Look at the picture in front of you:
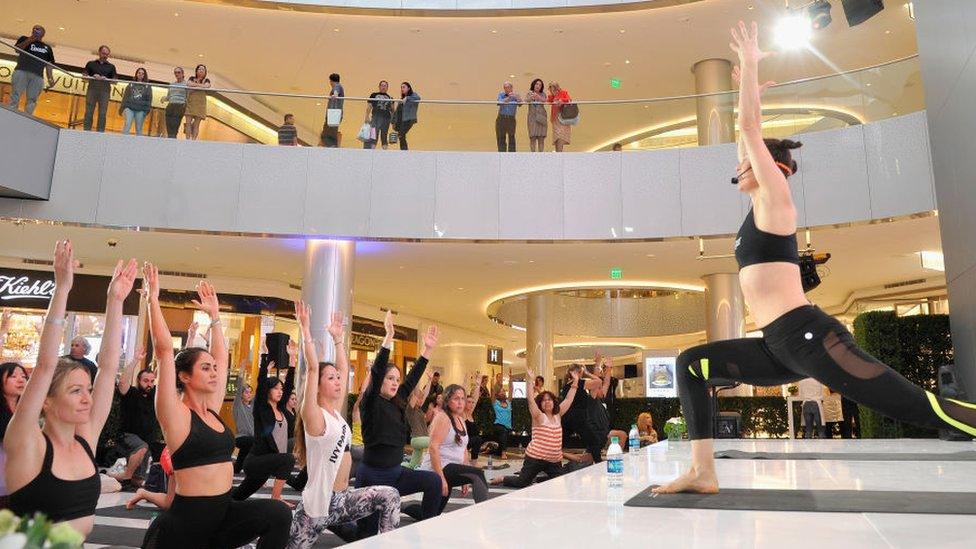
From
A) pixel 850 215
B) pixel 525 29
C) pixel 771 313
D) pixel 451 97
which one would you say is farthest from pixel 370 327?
pixel 771 313

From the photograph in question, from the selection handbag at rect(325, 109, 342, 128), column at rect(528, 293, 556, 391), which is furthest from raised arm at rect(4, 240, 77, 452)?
column at rect(528, 293, 556, 391)

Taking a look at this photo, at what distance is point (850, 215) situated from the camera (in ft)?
35.0

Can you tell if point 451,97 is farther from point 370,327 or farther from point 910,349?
point 910,349

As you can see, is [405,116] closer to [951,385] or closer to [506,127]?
[506,127]

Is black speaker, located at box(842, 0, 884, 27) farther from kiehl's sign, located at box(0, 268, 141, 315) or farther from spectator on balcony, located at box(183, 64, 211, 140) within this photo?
kiehl's sign, located at box(0, 268, 141, 315)

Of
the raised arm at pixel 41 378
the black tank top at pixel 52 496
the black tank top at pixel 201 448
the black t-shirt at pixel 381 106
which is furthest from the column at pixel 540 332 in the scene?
the raised arm at pixel 41 378

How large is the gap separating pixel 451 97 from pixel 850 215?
10.5 metres

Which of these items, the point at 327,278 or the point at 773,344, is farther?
the point at 327,278

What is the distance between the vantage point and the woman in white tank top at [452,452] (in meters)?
5.39

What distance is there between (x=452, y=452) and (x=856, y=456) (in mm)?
3177

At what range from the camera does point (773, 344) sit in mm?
2709

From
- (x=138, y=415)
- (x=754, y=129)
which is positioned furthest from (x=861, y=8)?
(x=138, y=415)

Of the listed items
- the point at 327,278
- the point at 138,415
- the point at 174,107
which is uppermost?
the point at 174,107

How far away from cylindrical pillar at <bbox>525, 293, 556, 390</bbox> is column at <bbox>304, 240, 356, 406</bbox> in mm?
6399
